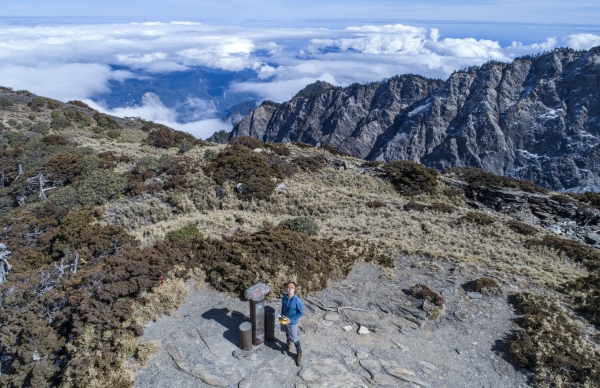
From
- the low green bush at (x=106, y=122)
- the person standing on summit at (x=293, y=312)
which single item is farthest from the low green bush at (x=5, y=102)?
the person standing on summit at (x=293, y=312)

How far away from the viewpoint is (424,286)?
11.3 m

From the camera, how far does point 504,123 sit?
141 meters

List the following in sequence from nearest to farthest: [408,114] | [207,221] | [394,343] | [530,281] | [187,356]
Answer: [187,356] → [394,343] → [530,281] → [207,221] → [408,114]

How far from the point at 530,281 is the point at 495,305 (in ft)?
8.15

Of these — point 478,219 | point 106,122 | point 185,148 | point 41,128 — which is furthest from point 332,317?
point 106,122

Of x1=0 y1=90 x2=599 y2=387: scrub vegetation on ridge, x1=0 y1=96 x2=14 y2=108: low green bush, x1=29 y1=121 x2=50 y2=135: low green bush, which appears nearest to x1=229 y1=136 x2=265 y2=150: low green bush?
x1=0 y1=90 x2=599 y2=387: scrub vegetation on ridge

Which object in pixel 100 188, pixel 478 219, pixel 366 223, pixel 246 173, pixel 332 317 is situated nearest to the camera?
pixel 332 317

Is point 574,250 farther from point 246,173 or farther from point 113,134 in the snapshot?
point 113,134

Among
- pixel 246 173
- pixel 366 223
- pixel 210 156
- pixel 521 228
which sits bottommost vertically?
pixel 366 223

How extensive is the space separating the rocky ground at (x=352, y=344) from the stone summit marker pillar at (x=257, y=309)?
31 centimetres

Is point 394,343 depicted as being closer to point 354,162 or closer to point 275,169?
point 275,169

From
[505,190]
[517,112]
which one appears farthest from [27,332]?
[517,112]

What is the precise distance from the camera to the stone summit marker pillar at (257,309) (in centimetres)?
812

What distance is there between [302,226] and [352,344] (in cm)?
746
